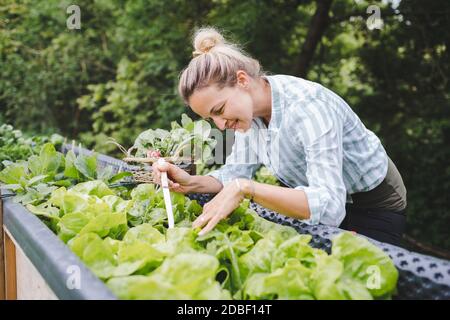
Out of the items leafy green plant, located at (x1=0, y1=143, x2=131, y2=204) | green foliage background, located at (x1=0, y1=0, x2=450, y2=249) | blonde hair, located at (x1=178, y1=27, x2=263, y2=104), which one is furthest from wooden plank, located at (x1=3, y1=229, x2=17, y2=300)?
green foliage background, located at (x1=0, y1=0, x2=450, y2=249)

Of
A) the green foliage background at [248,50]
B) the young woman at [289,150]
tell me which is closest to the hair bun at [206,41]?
the young woman at [289,150]

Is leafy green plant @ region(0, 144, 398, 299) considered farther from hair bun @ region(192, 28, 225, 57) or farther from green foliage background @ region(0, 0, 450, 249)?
green foliage background @ region(0, 0, 450, 249)

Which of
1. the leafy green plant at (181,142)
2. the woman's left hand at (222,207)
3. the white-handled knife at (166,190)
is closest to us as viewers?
the woman's left hand at (222,207)

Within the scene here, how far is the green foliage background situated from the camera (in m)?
5.80

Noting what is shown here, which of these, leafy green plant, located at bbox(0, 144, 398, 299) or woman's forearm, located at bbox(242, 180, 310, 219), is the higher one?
woman's forearm, located at bbox(242, 180, 310, 219)

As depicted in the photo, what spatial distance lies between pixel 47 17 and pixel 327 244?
8057 mm

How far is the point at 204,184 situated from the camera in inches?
81.5

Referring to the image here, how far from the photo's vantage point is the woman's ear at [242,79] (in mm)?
1748

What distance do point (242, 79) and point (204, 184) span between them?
0.53m

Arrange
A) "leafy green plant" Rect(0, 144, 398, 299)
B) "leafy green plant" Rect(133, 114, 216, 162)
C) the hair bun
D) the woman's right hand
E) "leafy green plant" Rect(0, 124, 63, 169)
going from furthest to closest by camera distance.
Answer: "leafy green plant" Rect(0, 124, 63, 169)
"leafy green plant" Rect(133, 114, 216, 162)
the hair bun
the woman's right hand
"leafy green plant" Rect(0, 144, 398, 299)

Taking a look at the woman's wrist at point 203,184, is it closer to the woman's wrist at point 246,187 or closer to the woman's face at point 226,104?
the woman's face at point 226,104

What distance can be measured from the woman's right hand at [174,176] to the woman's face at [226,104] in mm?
255

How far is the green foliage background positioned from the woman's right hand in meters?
4.01

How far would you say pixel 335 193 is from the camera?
5.08ft
